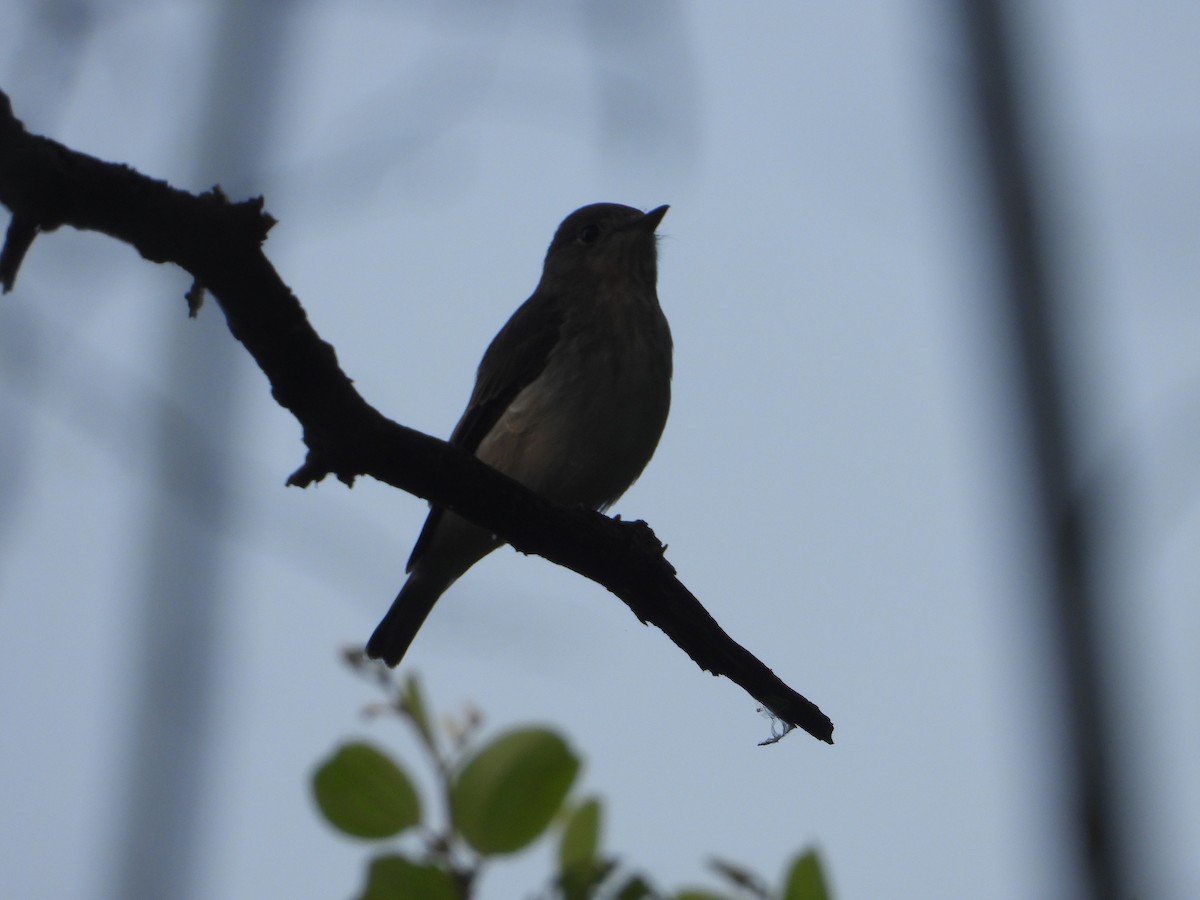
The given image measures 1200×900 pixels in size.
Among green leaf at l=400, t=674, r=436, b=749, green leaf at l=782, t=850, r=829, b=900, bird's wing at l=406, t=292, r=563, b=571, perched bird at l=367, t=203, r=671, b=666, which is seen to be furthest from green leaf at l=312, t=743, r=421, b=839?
bird's wing at l=406, t=292, r=563, b=571

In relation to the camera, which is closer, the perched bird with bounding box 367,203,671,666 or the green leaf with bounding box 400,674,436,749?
the green leaf with bounding box 400,674,436,749

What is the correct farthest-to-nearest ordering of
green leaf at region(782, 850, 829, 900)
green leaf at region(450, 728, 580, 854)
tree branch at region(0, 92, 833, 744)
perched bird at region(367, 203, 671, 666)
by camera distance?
perched bird at region(367, 203, 671, 666), green leaf at region(450, 728, 580, 854), green leaf at region(782, 850, 829, 900), tree branch at region(0, 92, 833, 744)

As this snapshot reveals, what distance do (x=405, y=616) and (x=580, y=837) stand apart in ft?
11.8

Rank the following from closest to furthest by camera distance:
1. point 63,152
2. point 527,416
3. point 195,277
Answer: point 63,152
point 195,277
point 527,416

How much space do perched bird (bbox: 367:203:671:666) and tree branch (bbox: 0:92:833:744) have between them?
2.07m

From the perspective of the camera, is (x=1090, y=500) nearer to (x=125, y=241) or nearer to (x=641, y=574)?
(x=125, y=241)

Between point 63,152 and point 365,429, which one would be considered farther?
point 365,429

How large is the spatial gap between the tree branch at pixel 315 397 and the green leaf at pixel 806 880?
0.82 metres

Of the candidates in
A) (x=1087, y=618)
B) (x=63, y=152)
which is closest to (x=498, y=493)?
(x=63, y=152)

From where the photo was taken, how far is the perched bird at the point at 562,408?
5.66 metres

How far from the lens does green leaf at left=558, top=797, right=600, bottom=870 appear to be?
2707 mm

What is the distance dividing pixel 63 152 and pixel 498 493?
4.08 feet

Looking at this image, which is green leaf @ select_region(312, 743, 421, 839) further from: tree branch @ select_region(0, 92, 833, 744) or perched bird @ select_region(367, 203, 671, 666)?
perched bird @ select_region(367, 203, 671, 666)

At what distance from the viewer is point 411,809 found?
2682 mm
